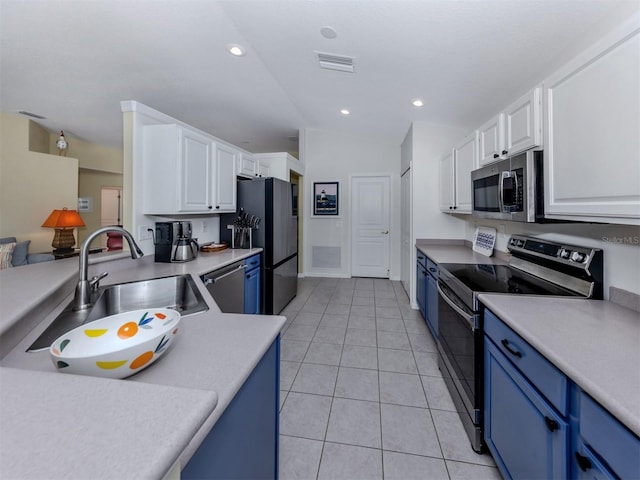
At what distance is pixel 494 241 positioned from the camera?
2742mm

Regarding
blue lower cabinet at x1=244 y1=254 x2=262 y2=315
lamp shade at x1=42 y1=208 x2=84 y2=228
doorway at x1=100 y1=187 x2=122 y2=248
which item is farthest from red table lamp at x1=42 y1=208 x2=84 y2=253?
blue lower cabinet at x1=244 y1=254 x2=262 y2=315

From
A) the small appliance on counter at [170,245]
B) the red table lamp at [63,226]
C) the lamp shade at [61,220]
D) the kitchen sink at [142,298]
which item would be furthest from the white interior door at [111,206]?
the kitchen sink at [142,298]

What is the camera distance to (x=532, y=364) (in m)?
1.04

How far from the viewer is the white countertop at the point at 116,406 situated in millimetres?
357

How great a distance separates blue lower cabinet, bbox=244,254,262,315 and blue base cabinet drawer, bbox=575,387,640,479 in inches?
99.1

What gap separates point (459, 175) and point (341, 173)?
268cm

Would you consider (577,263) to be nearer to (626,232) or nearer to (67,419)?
(626,232)

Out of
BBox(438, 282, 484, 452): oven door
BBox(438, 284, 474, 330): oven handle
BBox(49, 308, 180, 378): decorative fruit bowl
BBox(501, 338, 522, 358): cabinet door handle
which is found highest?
BBox(49, 308, 180, 378): decorative fruit bowl

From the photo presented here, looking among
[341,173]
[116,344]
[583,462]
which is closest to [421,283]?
[583,462]

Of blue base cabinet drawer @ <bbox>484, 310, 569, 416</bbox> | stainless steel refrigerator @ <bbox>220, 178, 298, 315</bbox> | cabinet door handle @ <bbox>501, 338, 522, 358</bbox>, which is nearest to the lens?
blue base cabinet drawer @ <bbox>484, 310, 569, 416</bbox>

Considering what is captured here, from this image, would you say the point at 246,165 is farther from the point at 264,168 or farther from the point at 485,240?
the point at 485,240

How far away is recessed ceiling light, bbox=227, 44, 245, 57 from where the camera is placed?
250 cm

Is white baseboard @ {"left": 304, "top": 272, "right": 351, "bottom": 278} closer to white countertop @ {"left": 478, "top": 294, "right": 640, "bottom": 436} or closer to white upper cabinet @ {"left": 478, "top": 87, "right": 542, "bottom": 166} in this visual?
white upper cabinet @ {"left": 478, "top": 87, "right": 542, "bottom": 166}

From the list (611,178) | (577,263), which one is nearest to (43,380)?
(611,178)
